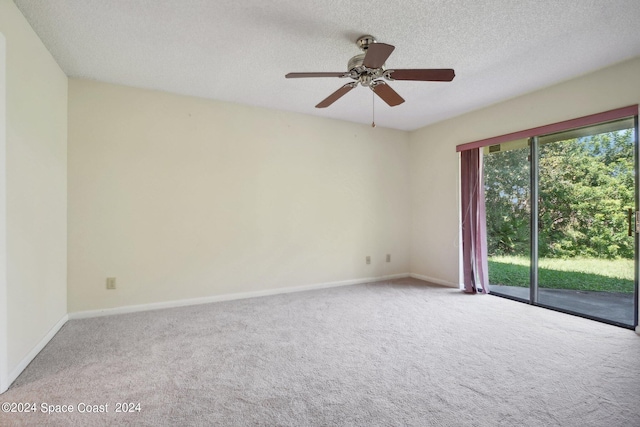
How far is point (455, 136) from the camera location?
14.0ft

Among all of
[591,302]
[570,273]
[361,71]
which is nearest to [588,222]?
[570,273]

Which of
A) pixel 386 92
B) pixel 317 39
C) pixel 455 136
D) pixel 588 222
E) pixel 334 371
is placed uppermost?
pixel 317 39

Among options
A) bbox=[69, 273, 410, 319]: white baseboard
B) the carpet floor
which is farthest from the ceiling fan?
bbox=[69, 273, 410, 319]: white baseboard

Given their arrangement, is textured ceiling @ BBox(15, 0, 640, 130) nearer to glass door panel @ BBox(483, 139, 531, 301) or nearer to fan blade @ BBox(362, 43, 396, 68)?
fan blade @ BBox(362, 43, 396, 68)

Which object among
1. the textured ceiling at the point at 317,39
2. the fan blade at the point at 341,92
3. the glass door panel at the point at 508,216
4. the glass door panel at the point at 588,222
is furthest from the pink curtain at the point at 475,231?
the fan blade at the point at 341,92

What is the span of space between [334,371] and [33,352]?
2.18 metres

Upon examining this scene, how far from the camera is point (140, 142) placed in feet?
10.7

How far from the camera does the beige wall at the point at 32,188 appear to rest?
1924mm

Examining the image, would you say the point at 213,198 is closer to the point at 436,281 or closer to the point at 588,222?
the point at 436,281

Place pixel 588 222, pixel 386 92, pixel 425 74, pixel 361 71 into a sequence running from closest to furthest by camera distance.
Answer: pixel 425 74 < pixel 361 71 < pixel 386 92 < pixel 588 222

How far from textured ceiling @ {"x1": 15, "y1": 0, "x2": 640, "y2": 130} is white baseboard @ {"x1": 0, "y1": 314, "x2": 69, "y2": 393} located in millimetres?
2338

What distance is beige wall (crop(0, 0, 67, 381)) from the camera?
1.92 metres

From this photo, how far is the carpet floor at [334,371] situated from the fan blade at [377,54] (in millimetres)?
2024

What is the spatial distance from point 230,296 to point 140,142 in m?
2.01
